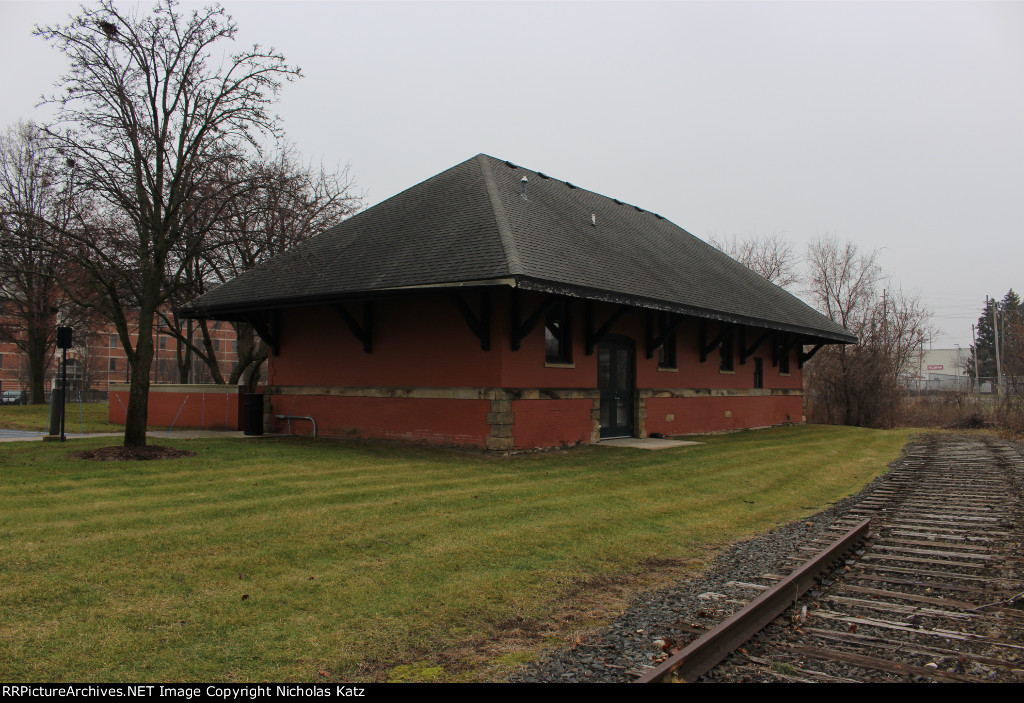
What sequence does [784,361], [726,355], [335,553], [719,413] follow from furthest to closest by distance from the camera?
1. [784,361]
2. [726,355]
3. [719,413]
4. [335,553]

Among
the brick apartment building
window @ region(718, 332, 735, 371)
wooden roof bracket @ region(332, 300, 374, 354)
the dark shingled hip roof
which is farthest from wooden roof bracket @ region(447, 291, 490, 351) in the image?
the brick apartment building

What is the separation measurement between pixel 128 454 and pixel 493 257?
738 cm

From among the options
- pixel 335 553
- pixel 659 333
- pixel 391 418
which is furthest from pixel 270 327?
pixel 335 553

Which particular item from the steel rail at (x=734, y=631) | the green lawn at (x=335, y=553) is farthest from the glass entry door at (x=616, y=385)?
the steel rail at (x=734, y=631)

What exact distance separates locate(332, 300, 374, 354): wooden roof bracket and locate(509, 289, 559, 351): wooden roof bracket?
149 inches

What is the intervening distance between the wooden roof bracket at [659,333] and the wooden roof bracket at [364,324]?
710cm

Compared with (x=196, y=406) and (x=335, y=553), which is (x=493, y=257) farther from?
(x=196, y=406)

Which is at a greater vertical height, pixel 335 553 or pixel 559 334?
pixel 559 334

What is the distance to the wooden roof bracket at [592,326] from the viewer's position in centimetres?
1574

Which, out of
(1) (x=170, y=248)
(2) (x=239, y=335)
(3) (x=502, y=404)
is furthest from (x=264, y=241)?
(2) (x=239, y=335)

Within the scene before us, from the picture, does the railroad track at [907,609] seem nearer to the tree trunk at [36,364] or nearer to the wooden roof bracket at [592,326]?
the wooden roof bracket at [592,326]

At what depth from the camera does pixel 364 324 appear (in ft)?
53.1
